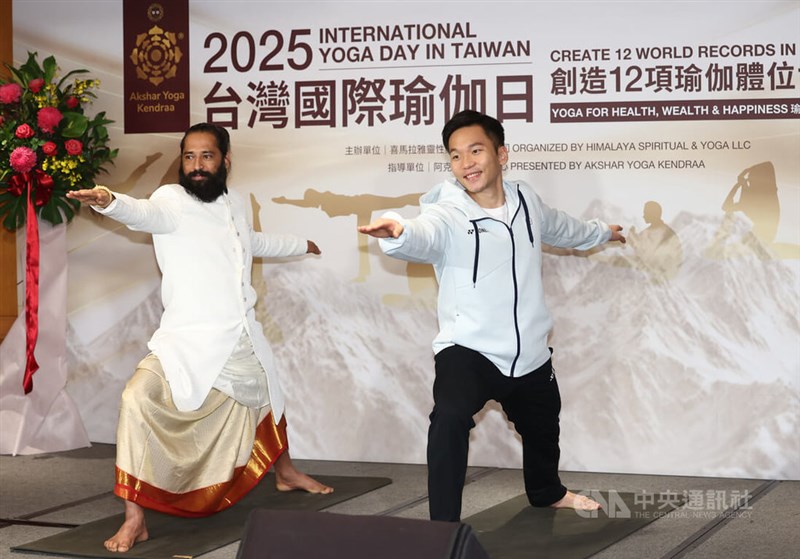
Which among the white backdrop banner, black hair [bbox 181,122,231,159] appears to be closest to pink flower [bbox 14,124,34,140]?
the white backdrop banner

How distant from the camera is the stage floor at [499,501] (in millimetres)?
4012

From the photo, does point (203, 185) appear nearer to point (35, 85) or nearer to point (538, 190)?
point (35, 85)

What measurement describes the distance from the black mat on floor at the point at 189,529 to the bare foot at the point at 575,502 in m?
0.91

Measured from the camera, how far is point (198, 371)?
4398mm

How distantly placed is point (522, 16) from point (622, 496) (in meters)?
2.41

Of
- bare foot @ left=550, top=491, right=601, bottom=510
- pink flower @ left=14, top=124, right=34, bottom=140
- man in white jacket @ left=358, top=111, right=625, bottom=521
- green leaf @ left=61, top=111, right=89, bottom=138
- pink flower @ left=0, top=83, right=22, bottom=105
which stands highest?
pink flower @ left=0, top=83, right=22, bottom=105

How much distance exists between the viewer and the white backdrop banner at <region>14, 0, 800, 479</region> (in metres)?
5.30

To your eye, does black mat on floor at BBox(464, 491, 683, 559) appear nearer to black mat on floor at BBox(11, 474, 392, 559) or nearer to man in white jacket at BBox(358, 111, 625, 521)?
man in white jacket at BBox(358, 111, 625, 521)

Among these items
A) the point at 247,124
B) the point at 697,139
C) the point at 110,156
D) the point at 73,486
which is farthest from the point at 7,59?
the point at 697,139

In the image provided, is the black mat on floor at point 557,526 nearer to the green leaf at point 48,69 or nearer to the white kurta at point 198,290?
the white kurta at point 198,290

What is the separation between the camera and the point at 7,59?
626 centimetres

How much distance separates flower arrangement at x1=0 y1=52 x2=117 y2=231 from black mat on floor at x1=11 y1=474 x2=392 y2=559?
190cm

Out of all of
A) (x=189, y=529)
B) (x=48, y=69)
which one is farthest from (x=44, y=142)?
(x=189, y=529)

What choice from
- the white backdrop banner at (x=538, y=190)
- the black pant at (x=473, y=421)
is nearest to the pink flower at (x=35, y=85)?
the white backdrop banner at (x=538, y=190)
